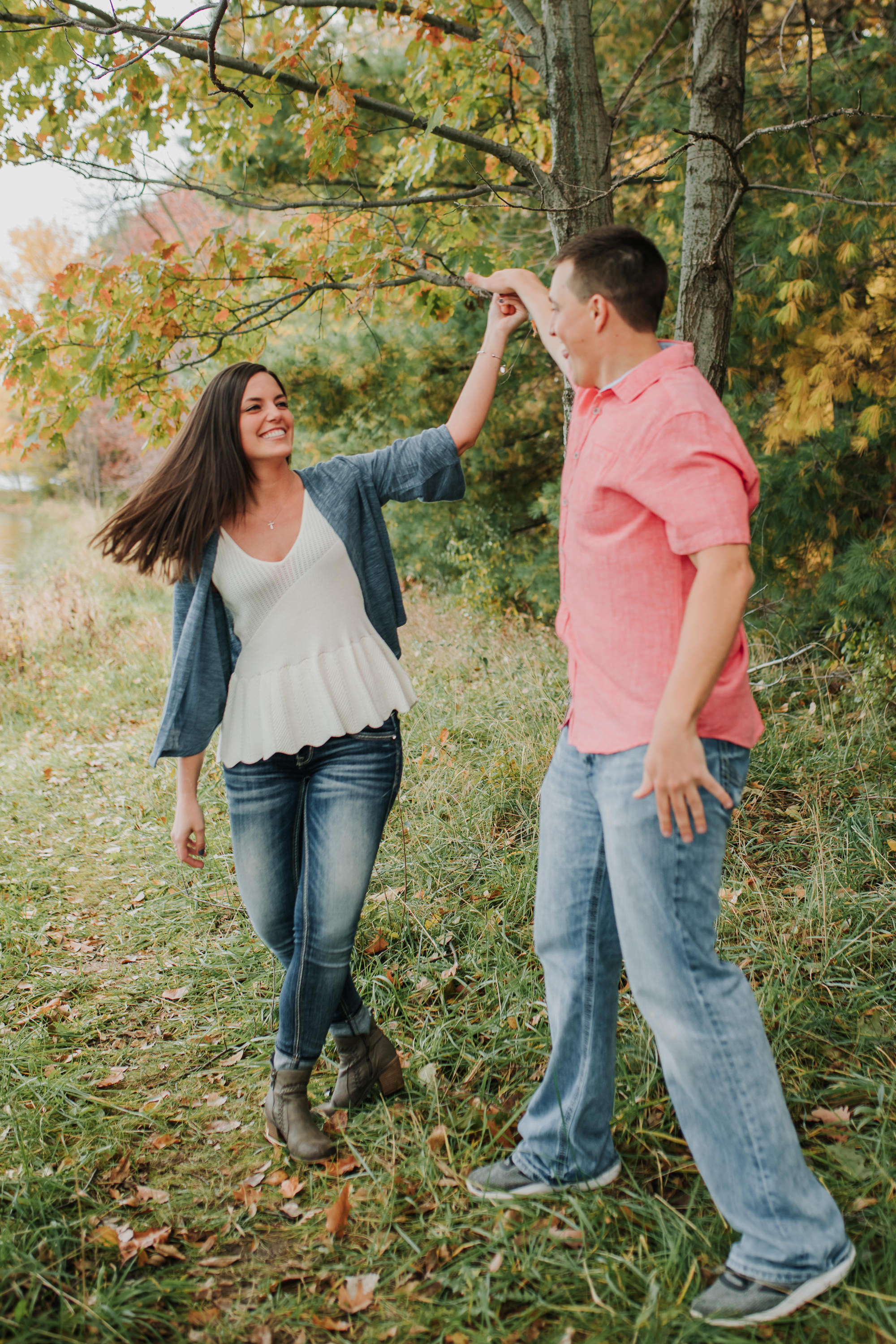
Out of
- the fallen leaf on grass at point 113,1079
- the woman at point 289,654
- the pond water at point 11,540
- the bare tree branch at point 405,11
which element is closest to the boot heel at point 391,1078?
the woman at point 289,654

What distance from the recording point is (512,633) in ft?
23.0

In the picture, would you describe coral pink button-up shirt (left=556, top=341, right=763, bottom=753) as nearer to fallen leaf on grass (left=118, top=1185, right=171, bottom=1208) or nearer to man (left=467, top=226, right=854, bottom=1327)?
man (left=467, top=226, right=854, bottom=1327)

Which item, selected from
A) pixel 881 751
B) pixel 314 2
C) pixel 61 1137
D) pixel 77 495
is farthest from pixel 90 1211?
pixel 77 495

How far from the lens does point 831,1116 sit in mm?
2273

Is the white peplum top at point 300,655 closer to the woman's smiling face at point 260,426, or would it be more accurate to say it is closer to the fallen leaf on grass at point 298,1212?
the woman's smiling face at point 260,426

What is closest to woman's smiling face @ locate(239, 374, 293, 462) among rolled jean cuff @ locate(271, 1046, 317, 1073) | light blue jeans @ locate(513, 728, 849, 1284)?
light blue jeans @ locate(513, 728, 849, 1284)

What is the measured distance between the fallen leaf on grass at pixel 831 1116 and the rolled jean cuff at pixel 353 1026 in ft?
3.87

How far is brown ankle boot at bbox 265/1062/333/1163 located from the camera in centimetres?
244

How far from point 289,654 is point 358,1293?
58.1 inches

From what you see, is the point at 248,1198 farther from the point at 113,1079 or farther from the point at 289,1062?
the point at 113,1079

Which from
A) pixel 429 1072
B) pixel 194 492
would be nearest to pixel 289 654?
pixel 194 492

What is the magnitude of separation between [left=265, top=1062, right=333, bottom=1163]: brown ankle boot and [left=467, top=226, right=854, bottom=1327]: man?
1.06 m

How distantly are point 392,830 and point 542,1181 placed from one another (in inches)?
86.8

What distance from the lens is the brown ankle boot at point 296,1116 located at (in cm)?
244
